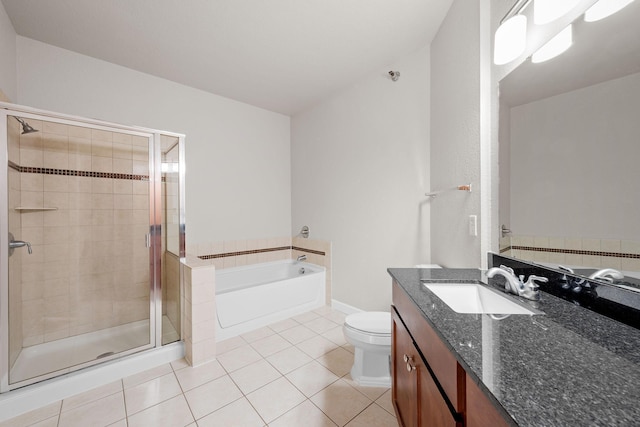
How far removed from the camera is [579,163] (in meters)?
0.94

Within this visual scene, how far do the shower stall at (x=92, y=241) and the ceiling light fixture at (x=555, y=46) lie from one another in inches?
93.7

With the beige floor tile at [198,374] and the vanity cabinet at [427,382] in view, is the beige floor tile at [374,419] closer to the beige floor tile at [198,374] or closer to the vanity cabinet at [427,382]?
the vanity cabinet at [427,382]

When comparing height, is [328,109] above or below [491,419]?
above

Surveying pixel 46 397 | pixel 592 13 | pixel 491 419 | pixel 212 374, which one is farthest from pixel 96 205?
pixel 592 13

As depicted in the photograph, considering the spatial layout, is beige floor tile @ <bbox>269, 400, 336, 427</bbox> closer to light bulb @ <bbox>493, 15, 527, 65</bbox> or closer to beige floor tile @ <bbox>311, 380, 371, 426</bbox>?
beige floor tile @ <bbox>311, 380, 371, 426</bbox>

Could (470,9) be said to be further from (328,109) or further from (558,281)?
(328,109)

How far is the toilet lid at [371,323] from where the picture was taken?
1694 mm

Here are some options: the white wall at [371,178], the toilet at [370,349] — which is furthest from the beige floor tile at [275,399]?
the white wall at [371,178]

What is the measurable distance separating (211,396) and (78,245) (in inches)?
69.0

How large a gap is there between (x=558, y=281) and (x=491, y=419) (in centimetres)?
80

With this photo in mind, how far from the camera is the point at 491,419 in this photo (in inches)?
19.9

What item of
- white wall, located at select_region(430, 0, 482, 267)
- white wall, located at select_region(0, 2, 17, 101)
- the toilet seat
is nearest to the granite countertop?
white wall, located at select_region(430, 0, 482, 267)

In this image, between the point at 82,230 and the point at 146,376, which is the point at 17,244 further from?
the point at 146,376

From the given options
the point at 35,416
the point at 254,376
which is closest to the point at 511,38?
the point at 254,376
